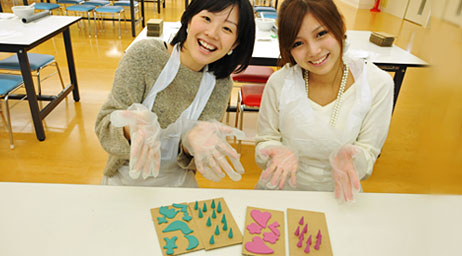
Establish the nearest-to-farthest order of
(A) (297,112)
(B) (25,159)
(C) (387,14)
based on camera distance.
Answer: (A) (297,112) < (B) (25,159) < (C) (387,14)

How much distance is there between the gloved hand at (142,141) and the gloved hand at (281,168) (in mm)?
346

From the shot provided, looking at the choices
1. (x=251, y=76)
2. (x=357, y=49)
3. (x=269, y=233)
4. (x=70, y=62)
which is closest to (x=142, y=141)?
(x=269, y=233)

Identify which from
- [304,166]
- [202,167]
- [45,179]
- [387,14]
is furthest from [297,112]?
[387,14]

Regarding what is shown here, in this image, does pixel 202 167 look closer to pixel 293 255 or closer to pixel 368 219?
pixel 293 255

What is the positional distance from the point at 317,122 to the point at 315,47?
276 mm

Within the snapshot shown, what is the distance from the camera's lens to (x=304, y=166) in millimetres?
1287

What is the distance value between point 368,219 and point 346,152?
0.21 meters

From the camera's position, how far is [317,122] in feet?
3.92

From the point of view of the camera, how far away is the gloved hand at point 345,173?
96cm

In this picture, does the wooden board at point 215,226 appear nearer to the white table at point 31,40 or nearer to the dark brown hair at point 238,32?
the dark brown hair at point 238,32

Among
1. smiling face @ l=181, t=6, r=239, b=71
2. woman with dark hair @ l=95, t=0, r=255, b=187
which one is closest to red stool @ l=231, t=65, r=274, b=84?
woman with dark hair @ l=95, t=0, r=255, b=187

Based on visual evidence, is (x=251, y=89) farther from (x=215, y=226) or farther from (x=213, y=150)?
(x=215, y=226)

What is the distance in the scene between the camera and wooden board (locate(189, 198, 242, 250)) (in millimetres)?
835

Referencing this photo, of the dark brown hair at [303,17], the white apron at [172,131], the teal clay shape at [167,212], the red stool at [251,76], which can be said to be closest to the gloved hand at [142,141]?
the teal clay shape at [167,212]
